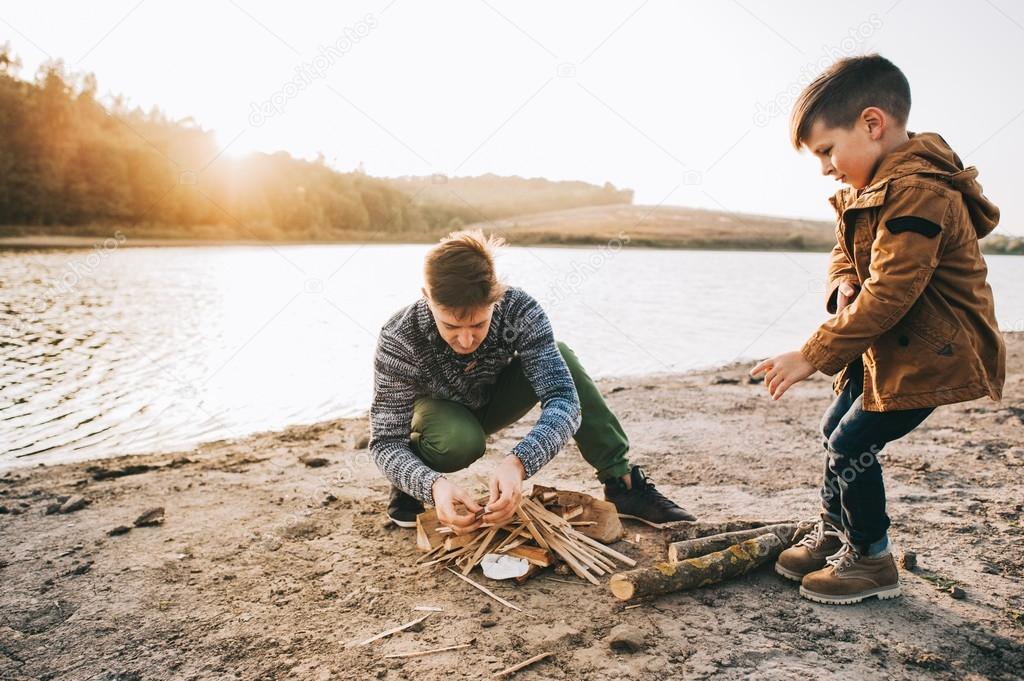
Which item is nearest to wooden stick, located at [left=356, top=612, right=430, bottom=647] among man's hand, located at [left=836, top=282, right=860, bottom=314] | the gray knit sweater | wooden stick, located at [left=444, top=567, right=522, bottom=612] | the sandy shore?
the sandy shore

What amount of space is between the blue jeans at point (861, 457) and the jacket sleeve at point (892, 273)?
300 millimetres

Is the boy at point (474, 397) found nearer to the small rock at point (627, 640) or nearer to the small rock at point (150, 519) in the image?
the small rock at point (627, 640)

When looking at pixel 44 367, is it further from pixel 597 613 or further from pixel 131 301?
pixel 597 613

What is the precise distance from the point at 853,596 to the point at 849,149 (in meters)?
1.76

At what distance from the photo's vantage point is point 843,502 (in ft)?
8.80

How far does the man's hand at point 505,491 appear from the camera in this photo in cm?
273

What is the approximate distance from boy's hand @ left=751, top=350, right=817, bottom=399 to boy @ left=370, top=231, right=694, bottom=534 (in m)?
0.97

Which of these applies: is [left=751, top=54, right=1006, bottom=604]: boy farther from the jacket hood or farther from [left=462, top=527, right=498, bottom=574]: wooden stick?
[left=462, top=527, right=498, bottom=574]: wooden stick

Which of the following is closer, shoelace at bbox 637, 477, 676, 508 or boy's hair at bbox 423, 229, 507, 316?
boy's hair at bbox 423, 229, 507, 316

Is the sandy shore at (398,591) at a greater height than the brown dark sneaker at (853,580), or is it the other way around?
the brown dark sneaker at (853,580)

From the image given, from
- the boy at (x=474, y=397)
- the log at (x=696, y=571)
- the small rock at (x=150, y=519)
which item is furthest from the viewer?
the small rock at (x=150, y=519)

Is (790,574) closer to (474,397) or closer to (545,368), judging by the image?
(545,368)

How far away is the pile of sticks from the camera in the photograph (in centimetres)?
300

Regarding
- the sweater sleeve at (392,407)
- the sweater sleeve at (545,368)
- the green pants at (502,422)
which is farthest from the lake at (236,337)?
the sweater sleeve at (392,407)
